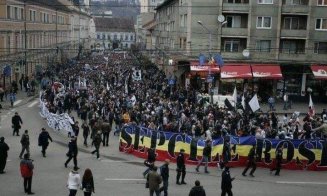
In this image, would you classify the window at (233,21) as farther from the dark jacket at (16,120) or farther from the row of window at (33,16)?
the dark jacket at (16,120)

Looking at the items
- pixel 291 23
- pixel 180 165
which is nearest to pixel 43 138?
pixel 180 165

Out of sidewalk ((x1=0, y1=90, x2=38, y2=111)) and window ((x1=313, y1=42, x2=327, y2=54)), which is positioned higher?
window ((x1=313, y1=42, x2=327, y2=54))

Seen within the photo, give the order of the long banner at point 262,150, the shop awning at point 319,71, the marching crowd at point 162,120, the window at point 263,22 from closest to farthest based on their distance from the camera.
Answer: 1. the marching crowd at point 162,120
2. the long banner at point 262,150
3. the shop awning at point 319,71
4. the window at point 263,22

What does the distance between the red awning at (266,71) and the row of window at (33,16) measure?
985 inches

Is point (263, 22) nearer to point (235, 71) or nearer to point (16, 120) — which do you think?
point (235, 71)

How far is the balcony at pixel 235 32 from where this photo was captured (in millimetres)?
44531

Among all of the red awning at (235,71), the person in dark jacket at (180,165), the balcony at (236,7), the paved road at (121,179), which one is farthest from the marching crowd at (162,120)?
the balcony at (236,7)

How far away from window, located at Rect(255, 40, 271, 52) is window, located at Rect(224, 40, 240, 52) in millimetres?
1818

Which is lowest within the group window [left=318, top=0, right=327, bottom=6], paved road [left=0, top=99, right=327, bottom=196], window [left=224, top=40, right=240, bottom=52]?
paved road [left=0, top=99, right=327, bottom=196]

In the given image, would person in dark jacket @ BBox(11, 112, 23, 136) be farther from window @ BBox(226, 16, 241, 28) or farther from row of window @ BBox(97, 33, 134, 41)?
row of window @ BBox(97, 33, 134, 41)

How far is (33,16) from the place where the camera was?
61875mm

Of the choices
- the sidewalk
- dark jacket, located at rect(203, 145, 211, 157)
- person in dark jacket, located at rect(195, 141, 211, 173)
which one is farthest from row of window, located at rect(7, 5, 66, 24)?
dark jacket, located at rect(203, 145, 211, 157)

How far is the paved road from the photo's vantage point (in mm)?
17891

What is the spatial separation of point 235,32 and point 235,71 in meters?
3.95
